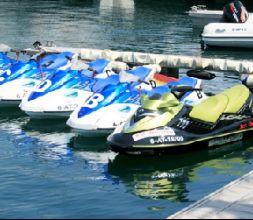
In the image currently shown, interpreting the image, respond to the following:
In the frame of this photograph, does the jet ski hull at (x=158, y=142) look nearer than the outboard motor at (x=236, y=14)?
Yes

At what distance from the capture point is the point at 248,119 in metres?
15.8

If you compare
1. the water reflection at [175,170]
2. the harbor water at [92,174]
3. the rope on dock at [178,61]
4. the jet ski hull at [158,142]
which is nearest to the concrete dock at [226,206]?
the harbor water at [92,174]

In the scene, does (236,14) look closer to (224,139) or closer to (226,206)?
(224,139)

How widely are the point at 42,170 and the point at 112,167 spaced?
1.54 meters

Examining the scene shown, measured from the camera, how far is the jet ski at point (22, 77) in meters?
19.5

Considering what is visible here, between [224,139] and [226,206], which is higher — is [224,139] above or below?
below

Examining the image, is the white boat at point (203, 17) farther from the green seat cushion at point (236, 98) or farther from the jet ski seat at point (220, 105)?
the jet ski seat at point (220, 105)

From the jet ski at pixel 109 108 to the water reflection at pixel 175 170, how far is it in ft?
4.86

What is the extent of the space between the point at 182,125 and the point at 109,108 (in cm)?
256

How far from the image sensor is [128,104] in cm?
1667

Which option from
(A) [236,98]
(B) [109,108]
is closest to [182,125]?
(A) [236,98]

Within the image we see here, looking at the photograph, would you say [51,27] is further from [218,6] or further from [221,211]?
[221,211]

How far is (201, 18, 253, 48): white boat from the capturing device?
104 feet

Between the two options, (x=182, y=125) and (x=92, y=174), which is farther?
(x=182, y=125)
